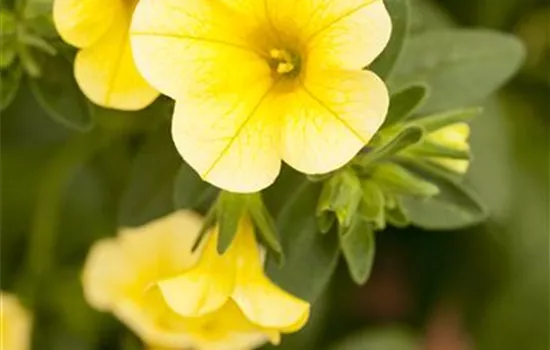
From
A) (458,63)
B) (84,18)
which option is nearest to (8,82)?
(84,18)

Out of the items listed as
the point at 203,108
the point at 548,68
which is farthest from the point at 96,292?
the point at 548,68

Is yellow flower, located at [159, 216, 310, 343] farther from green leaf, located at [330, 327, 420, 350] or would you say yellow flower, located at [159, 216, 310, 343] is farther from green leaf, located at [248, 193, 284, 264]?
green leaf, located at [330, 327, 420, 350]

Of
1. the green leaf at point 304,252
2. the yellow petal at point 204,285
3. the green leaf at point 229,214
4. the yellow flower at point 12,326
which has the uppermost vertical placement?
the green leaf at point 229,214

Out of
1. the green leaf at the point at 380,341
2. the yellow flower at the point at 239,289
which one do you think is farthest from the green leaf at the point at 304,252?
the green leaf at the point at 380,341

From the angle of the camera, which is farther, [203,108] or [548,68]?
[548,68]

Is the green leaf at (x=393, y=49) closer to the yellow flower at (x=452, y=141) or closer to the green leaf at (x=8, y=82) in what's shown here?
the yellow flower at (x=452, y=141)

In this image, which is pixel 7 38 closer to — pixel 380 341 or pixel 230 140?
pixel 230 140

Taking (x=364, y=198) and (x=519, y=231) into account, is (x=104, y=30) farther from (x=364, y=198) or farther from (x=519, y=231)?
(x=519, y=231)
